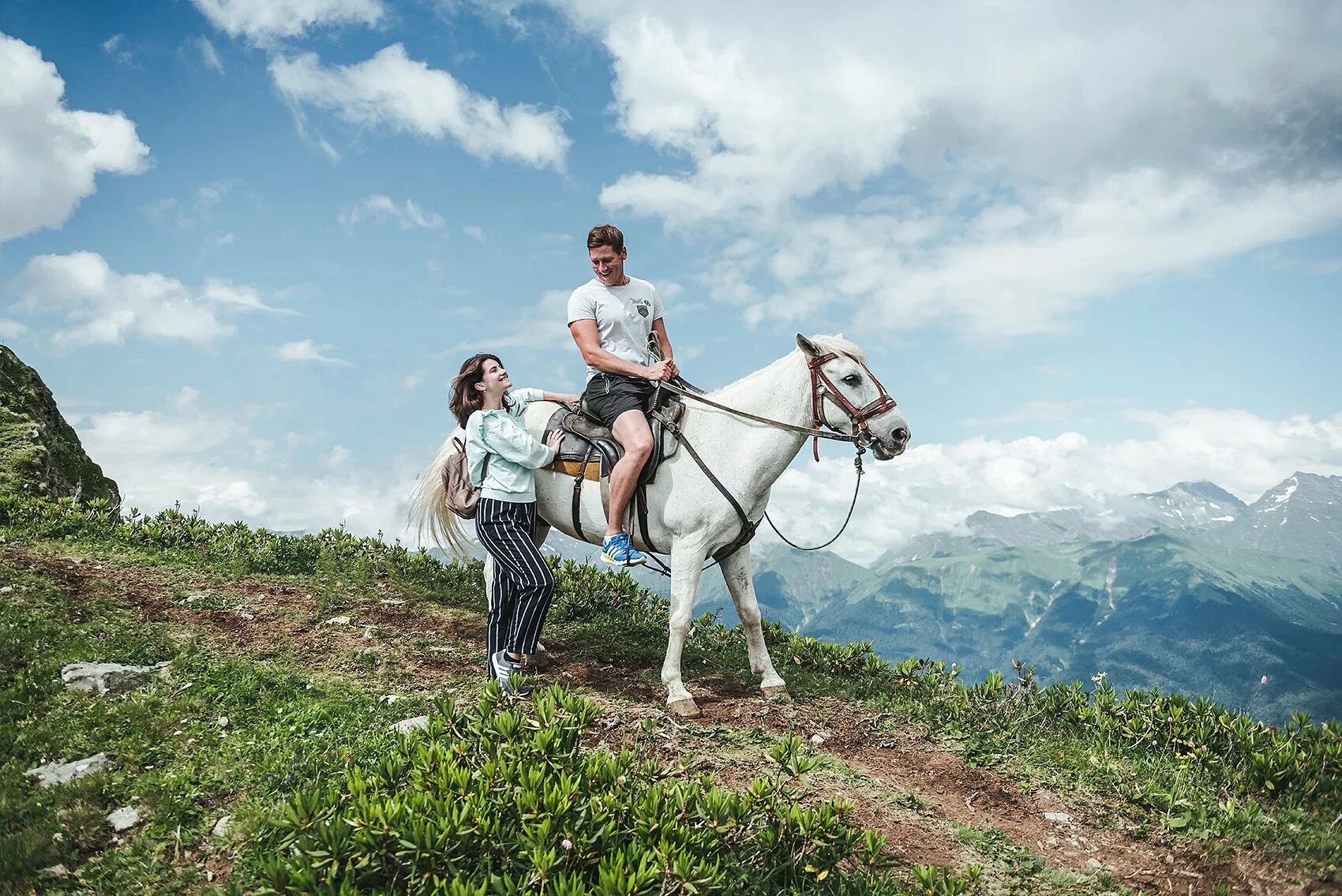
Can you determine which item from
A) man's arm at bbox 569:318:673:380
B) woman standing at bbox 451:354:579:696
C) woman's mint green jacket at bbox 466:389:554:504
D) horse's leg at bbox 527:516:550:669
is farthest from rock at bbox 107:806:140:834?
man's arm at bbox 569:318:673:380

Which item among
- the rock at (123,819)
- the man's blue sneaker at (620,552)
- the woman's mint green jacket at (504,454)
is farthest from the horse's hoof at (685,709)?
the rock at (123,819)

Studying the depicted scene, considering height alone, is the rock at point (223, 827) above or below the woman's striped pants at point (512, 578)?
below

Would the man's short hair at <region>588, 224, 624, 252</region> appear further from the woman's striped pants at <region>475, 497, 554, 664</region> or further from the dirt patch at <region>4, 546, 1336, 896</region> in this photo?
the dirt patch at <region>4, 546, 1336, 896</region>

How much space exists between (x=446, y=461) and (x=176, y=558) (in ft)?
20.6

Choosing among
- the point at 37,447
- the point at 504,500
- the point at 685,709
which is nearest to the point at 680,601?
the point at 685,709

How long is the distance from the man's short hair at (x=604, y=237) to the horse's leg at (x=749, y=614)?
131 inches

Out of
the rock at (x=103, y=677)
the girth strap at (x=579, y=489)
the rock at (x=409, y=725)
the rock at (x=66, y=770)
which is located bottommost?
the rock at (x=66, y=770)

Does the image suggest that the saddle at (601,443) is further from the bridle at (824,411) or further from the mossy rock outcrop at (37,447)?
the mossy rock outcrop at (37,447)

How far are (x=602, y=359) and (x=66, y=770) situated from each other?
5249 mm

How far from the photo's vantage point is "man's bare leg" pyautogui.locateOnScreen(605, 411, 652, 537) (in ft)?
24.1

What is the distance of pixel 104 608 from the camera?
30.1 ft

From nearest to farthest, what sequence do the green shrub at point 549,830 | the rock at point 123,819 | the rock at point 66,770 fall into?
1. the green shrub at point 549,830
2. the rock at point 123,819
3. the rock at point 66,770

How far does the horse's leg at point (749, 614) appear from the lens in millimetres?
7992

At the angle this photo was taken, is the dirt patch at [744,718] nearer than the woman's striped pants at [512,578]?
Yes
